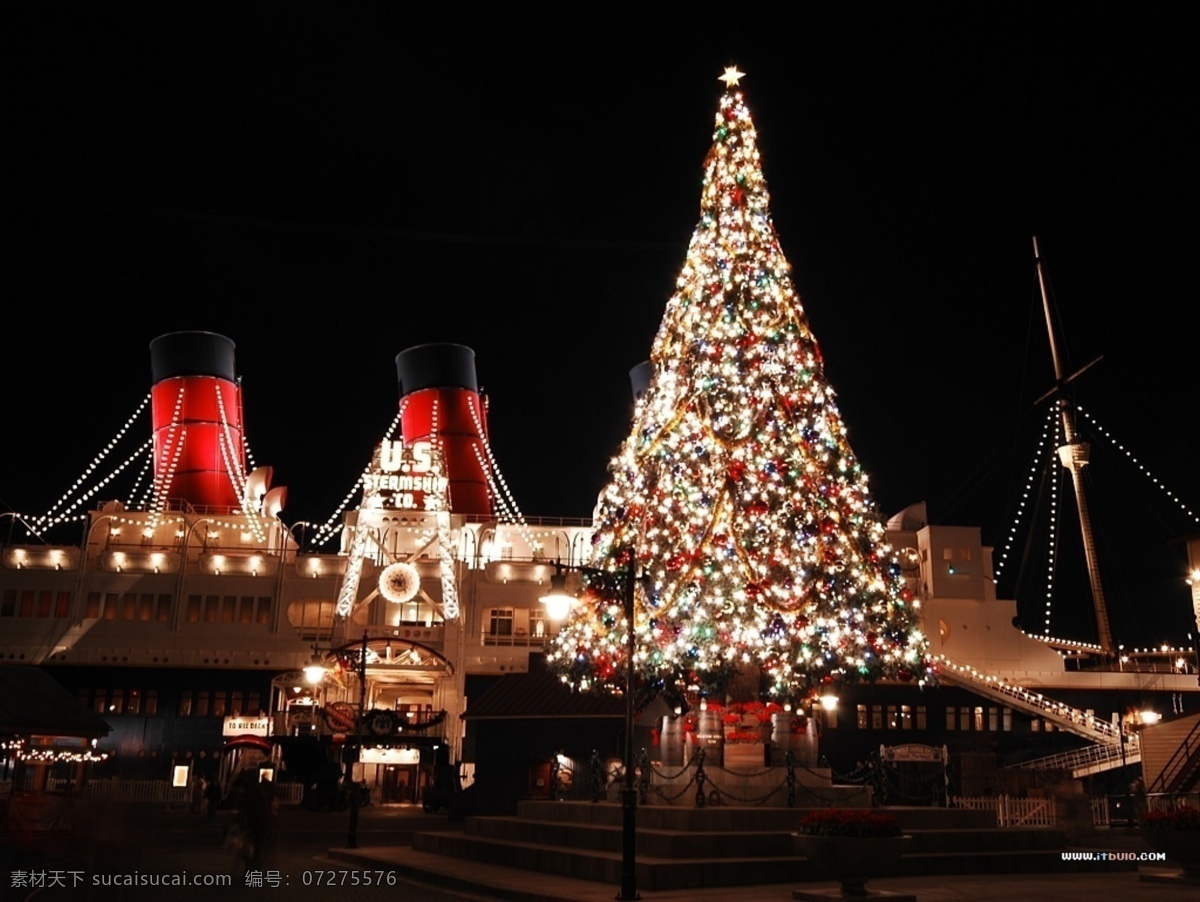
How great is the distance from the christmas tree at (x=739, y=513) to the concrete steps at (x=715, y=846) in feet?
7.63

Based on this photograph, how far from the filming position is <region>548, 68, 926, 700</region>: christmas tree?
1889cm

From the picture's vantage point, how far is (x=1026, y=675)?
51625mm

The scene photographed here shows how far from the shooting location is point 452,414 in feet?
202

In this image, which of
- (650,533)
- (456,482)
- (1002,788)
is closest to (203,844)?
(650,533)

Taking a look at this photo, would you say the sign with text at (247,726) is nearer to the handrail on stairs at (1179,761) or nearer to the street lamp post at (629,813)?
the handrail on stairs at (1179,761)

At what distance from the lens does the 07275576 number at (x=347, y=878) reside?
16.3 m

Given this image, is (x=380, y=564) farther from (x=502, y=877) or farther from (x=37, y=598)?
(x=502, y=877)

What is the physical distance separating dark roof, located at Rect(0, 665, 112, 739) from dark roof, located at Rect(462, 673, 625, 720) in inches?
483

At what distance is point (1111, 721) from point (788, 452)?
3897cm

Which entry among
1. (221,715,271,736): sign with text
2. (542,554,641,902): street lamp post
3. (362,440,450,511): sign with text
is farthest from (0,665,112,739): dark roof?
(362,440,450,511): sign with text

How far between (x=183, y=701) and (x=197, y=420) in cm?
1556

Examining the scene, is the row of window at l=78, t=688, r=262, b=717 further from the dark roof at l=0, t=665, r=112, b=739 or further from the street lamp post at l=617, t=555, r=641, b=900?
the street lamp post at l=617, t=555, r=641, b=900
